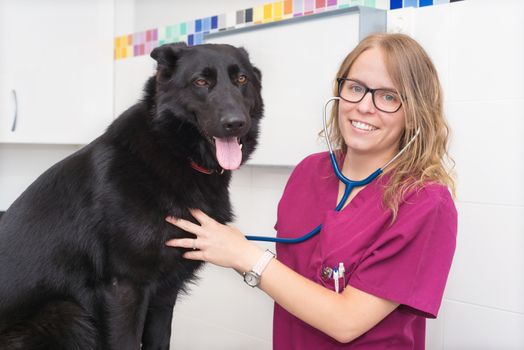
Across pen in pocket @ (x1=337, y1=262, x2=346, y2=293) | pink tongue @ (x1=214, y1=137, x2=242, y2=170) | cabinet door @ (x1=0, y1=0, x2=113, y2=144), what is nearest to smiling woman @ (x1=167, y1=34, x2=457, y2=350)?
pen in pocket @ (x1=337, y1=262, x2=346, y2=293)

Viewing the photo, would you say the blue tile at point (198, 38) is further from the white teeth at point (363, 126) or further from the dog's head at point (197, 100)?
the white teeth at point (363, 126)

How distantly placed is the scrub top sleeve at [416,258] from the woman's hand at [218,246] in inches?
9.6

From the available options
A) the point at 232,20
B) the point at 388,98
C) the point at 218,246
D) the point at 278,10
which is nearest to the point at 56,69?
the point at 232,20

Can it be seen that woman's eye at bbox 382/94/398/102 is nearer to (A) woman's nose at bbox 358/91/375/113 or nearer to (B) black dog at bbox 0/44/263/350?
(A) woman's nose at bbox 358/91/375/113

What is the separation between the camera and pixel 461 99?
5.21 feet

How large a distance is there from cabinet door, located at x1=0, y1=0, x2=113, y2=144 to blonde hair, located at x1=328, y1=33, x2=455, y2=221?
1.79 metres

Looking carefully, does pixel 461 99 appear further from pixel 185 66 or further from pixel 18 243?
pixel 18 243

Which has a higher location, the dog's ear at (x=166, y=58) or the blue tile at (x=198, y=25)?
the blue tile at (x=198, y=25)

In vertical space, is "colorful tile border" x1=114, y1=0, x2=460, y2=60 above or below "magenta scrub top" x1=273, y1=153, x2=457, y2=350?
above

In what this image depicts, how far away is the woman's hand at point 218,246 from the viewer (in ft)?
3.84

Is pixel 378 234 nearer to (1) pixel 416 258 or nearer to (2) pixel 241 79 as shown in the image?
(1) pixel 416 258

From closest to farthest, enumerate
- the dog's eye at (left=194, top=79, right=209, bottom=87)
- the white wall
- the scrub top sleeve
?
the scrub top sleeve → the dog's eye at (left=194, top=79, right=209, bottom=87) → the white wall

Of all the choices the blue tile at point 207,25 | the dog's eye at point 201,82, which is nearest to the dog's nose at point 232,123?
the dog's eye at point 201,82

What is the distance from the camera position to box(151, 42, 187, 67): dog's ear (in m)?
1.24
